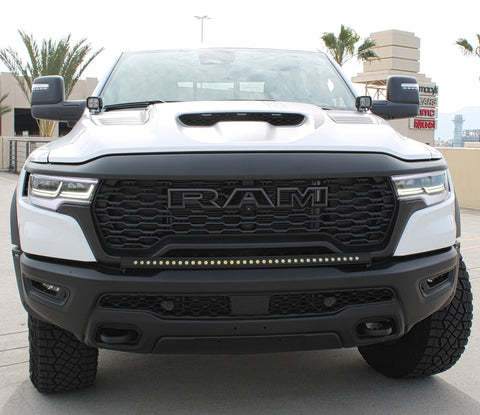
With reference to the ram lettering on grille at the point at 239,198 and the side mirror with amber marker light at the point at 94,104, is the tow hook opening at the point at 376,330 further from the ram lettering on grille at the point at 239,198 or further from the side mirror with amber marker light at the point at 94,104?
the side mirror with amber marker light at the point at 94,104

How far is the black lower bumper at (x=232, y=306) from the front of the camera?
2.41 meters

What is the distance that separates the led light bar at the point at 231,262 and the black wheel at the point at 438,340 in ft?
3.08

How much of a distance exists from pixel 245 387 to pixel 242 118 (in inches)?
54.3

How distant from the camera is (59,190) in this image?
100 inches

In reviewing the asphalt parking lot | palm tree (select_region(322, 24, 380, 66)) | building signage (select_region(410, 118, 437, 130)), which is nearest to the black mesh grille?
the asphalt parking lot

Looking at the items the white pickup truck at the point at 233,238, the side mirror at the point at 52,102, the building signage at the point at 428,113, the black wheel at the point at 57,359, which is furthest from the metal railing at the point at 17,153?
the building signage at the point at 428,113

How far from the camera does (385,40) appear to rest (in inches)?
1425

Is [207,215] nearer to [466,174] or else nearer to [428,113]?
[466,174]

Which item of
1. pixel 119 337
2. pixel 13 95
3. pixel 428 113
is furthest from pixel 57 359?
pixel 13 95

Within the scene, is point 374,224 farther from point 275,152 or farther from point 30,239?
point 30,239

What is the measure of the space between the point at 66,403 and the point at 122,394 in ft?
0.90

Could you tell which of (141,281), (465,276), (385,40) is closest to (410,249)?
(465,276)

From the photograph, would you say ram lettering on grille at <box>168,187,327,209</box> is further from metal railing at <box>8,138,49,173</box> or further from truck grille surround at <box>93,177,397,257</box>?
metal railing at <box>8,138,49,173</box>

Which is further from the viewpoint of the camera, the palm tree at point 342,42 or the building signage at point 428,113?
the building signage at point 428,113
